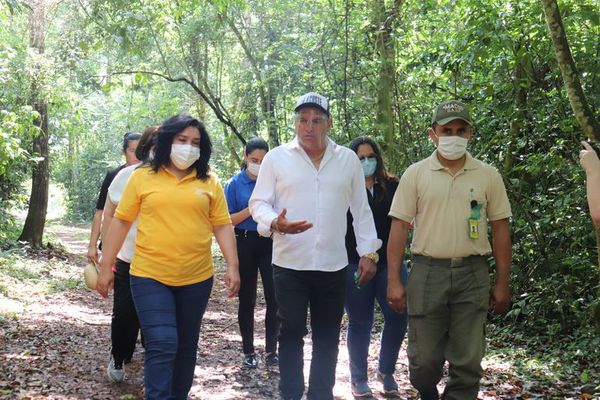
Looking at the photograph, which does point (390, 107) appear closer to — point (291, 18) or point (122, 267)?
point (122, 267)

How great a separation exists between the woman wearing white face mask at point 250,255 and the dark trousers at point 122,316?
4.10ft

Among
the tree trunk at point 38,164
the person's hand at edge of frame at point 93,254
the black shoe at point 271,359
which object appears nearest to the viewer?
the person's hand at edge of frame at point 93,254

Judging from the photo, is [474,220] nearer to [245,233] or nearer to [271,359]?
[245,233]

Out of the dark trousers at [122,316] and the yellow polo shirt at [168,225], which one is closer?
the yellow polo shirt at [168,225]

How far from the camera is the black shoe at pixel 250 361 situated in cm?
690

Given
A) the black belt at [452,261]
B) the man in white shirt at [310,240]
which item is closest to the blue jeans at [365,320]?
the man in white shirt at [310,240]

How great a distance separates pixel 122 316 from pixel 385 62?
19.4ft

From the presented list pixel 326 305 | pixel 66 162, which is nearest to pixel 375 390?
pixel 326 305

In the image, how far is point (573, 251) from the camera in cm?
743

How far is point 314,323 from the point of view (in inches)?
191

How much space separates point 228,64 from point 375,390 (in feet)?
59.8

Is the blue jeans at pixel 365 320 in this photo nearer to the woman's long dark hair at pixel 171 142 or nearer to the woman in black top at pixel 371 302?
the woman in black top at pixel 371 302

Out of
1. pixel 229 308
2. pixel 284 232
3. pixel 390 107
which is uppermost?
pixel 390 107

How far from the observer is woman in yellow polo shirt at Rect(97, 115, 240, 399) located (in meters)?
4.33
